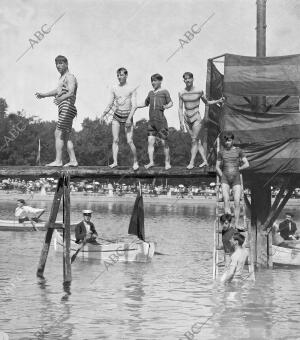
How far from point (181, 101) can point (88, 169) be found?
3441mm

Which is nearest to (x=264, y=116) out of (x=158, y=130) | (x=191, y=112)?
(x=191, y=112)

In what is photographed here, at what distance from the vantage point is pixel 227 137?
23906 mm

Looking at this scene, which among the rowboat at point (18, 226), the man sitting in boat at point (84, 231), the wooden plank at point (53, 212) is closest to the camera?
the wooden plank at point (53, 212)

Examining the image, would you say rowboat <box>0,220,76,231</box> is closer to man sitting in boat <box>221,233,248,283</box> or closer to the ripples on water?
the ripples on water

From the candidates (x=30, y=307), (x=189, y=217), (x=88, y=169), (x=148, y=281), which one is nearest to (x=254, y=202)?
(x=148, y=281)

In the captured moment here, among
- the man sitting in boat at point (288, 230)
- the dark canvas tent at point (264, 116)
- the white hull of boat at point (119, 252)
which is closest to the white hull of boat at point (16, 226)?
the white hull of boat at point (119, 252)

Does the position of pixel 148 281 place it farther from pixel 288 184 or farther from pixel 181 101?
pixel 181 101

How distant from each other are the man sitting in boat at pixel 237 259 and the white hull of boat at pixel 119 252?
868 centimetres

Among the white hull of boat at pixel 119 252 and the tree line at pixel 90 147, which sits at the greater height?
the tree line at pixel 90 147

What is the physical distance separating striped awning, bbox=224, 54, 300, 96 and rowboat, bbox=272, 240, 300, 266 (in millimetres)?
7089

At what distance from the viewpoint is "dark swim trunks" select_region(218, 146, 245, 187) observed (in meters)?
24.0

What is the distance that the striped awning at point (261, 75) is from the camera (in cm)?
2583

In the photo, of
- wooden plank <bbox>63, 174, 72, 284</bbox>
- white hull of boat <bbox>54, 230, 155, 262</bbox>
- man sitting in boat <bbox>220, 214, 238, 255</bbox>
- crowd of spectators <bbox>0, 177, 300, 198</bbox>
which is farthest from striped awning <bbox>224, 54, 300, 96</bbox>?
crowd of spectators <bbox>0, 177, 300, 198</bbox>

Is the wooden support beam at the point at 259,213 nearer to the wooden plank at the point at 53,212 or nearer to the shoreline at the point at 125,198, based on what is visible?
the wooden plank at the point at 53,212
